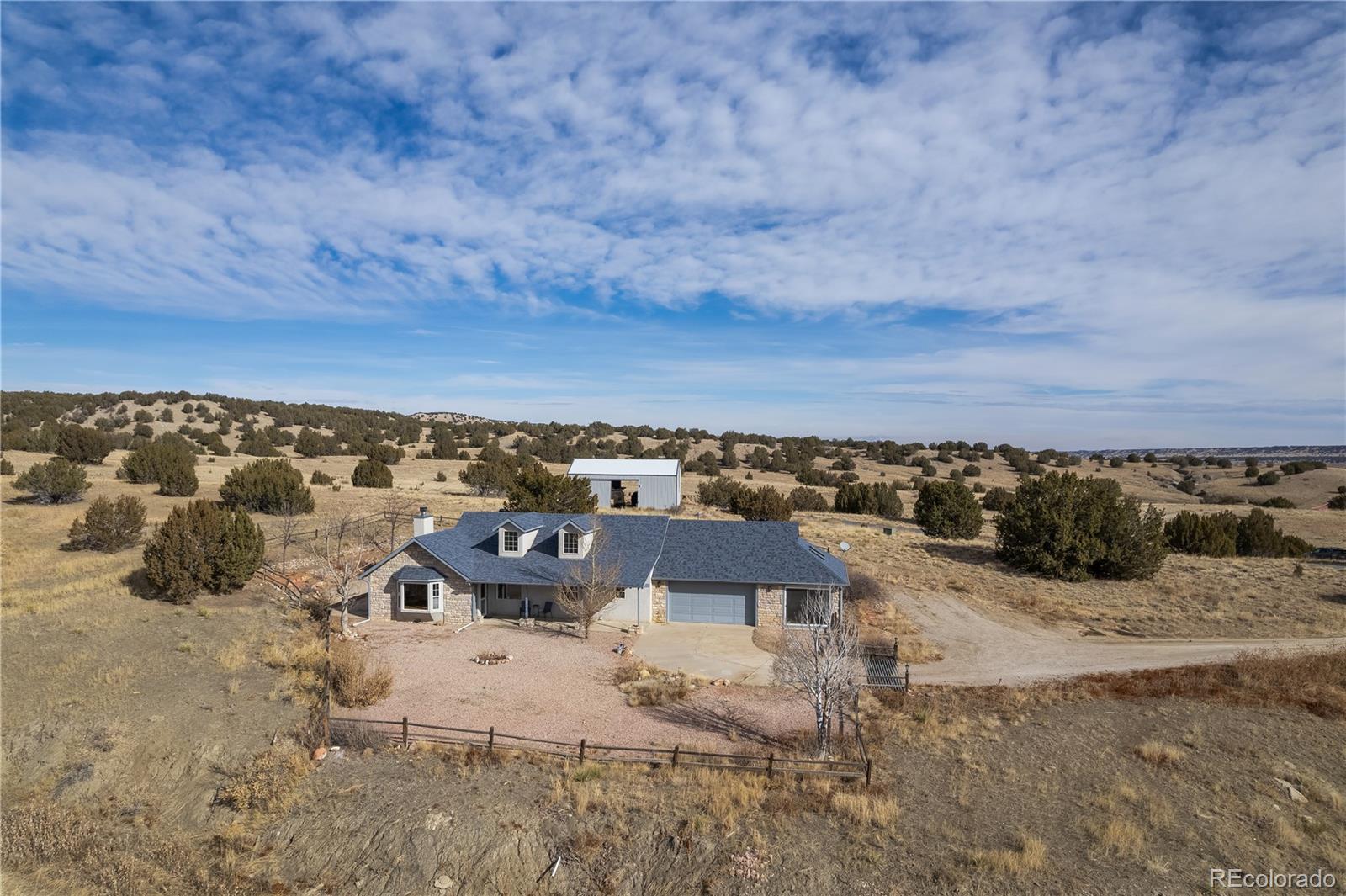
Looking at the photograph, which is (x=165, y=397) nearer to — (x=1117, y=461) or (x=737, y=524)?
(x=737, y=524)

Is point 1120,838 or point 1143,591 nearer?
point 1120,838

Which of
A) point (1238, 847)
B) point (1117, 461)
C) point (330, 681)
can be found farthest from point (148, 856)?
point (1117, 461)

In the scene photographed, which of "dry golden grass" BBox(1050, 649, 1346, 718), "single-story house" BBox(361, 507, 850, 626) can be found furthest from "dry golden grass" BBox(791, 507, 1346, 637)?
"single-story house" BBox(361, 507, 850, 626)

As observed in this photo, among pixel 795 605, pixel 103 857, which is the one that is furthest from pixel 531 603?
→ pixel 103 857

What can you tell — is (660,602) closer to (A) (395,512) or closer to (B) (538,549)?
(B) (538,549)

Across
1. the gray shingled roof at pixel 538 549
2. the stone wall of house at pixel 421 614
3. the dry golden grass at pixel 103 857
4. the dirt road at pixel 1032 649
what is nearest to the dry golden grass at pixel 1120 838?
the dirt road at pixel 1032 649
